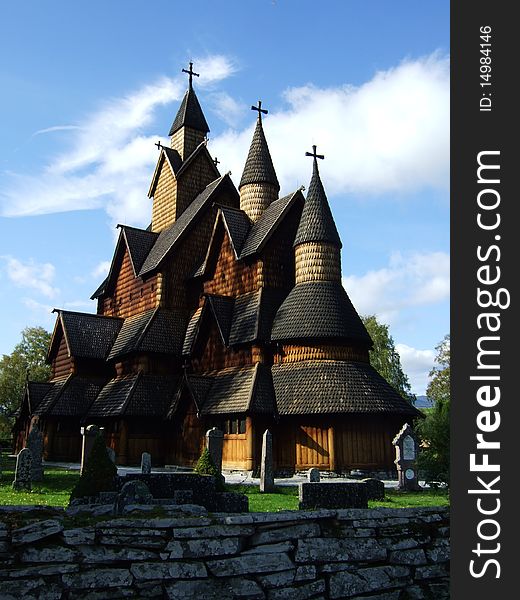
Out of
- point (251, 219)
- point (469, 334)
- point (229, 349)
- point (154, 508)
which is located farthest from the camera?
point (251, 219)

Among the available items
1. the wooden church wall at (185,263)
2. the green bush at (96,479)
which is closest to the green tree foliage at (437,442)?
the green bush at (96,479)

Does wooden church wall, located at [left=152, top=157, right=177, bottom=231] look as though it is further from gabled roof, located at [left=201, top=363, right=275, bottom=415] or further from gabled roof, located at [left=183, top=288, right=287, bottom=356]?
gabled roof, located at [left=201, top=363, right=275, bottom=415]

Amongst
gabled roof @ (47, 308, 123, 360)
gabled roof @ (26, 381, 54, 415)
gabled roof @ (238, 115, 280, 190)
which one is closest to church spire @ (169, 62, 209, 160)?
gabled roof @ (238, 115, 280, 190)

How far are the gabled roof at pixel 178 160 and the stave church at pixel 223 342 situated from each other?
91 millimetres

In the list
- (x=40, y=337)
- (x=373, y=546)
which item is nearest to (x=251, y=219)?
(x=373, y=546)

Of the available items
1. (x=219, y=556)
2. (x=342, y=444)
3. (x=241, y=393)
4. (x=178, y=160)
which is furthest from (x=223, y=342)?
(x=219, y=556)

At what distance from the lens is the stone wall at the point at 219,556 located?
591cm

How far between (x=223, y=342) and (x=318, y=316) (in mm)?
5022

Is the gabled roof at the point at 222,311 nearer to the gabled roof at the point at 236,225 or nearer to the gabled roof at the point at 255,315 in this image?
the gabled roof at the point at 255,315

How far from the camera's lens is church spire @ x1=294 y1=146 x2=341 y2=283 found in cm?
2792

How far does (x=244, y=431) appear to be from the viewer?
2523 centimetres

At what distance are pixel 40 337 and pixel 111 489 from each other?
53.8 metres

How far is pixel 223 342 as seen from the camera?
28734 mm

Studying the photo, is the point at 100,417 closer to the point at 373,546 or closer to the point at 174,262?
the point at 174,262
